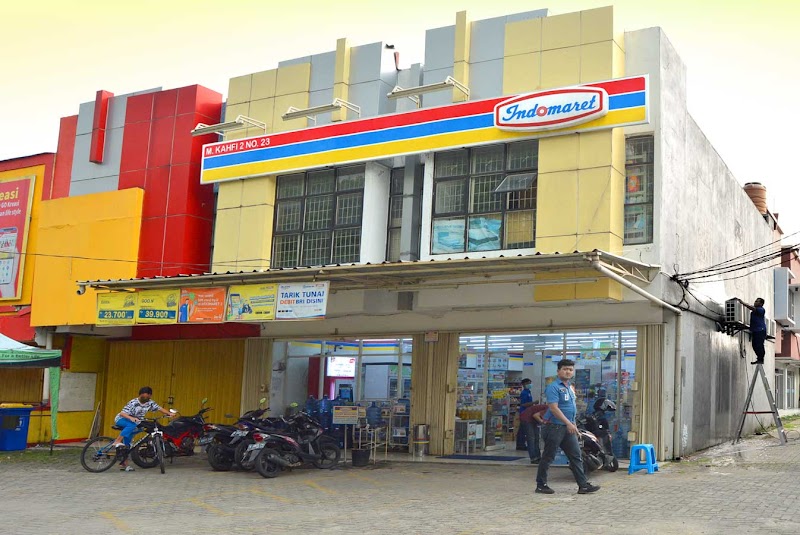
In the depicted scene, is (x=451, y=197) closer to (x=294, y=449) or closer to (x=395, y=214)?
(x=395, y=214)

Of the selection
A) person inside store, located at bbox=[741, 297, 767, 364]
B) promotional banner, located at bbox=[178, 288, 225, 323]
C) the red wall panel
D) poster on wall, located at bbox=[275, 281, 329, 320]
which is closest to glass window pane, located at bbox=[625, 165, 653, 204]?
person inside store, located at bbox=[741, 297, 767, 364]

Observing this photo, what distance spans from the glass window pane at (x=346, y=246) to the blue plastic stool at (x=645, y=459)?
24.1 ft

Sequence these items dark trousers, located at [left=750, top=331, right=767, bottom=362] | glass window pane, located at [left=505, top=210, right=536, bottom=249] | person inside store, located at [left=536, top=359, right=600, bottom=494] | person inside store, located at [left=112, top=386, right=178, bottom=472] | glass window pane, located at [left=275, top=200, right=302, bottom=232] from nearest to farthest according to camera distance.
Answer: person inside store, located at [left=536, top=359, right=600, bottom=494], person inside store, located at [left=112, top=386, right=178, bottom=472], glass window pane, located at [left=505, top=210, right=536, bottom=249], dark trousers, located at [left=750, top=331, right=767, bottom=362], glass window pane, located at [left=275, top=200, right=302, bottom=232]

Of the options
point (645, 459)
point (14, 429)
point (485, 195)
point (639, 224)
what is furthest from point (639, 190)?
point (14, 429)

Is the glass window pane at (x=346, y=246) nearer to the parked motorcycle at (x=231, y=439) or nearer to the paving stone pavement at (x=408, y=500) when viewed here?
the parked motorcycle at (x=231, y=439)

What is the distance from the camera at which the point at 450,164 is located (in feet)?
59.1

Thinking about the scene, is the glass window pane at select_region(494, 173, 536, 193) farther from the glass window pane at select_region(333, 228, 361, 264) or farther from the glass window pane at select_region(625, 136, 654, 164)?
the glass window pane at select_region(333, 228, 361, 264)

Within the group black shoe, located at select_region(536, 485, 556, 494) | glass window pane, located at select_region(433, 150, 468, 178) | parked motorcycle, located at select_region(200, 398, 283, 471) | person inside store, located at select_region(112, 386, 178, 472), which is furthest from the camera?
glass window pane, located at select_region(433, 150, 468, 178)

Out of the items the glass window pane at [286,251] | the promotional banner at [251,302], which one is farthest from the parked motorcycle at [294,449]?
the glass window pane at [286,251]

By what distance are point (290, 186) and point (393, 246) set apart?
10.3 ft

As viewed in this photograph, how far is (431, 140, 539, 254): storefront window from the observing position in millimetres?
16938

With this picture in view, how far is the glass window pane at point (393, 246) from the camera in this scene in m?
18.9

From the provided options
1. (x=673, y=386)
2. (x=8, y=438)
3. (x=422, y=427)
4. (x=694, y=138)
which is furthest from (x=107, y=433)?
(x=694, y=138)

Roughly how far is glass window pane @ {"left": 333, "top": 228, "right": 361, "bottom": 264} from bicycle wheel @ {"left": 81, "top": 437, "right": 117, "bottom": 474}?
6.19 m
